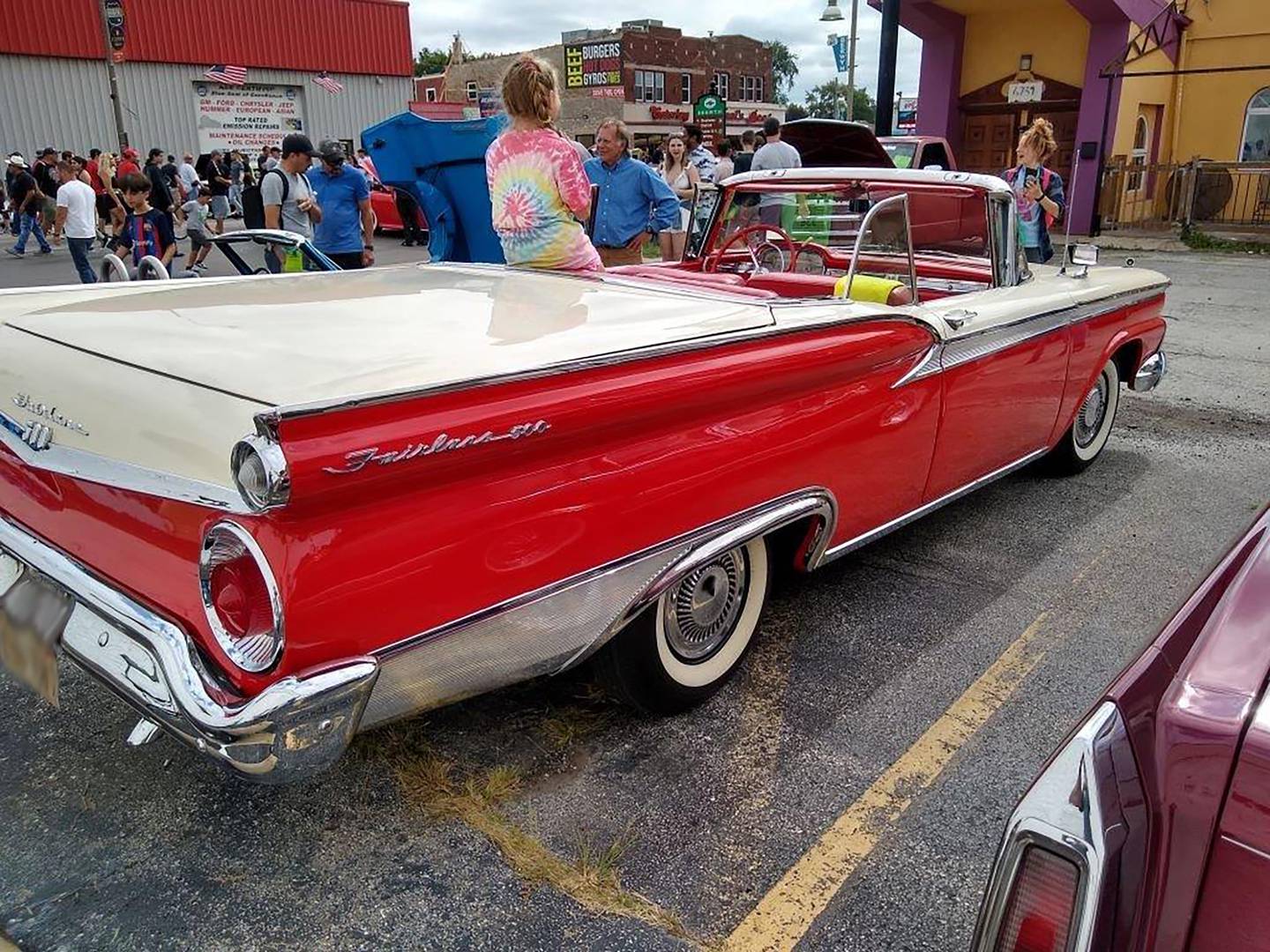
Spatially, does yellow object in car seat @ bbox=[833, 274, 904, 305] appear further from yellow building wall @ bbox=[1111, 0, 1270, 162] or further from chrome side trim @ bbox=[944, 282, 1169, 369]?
yellow building wall @ bbox=[1111, 0, 1270, 162]

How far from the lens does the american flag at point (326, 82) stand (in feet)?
92.8

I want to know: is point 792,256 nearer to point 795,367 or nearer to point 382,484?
point 795,367

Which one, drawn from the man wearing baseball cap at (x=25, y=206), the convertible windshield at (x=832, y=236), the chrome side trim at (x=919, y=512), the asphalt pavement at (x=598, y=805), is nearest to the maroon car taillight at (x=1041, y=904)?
the asphalt pavement at (x=598, y=805)

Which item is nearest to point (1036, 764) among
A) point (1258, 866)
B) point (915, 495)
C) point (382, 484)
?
point (915, 495)

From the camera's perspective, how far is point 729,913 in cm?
209

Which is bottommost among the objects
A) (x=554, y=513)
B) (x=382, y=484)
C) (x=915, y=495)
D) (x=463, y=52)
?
(x=915, y=495)

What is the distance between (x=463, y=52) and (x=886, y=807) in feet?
209

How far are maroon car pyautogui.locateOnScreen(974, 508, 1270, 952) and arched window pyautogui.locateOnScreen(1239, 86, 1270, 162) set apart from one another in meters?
19.0

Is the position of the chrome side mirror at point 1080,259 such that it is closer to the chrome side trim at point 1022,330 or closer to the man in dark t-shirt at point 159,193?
the chrome side trim at point 1022,330

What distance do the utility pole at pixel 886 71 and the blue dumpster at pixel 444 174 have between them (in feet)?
29.7

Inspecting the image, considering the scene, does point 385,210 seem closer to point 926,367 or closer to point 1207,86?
point 1207,86

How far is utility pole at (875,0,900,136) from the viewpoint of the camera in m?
13.6

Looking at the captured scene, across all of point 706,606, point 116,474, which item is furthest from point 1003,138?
point 116,474

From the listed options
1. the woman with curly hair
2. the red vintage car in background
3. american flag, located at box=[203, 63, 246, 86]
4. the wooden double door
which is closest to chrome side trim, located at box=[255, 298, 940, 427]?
the woman with curly hair
